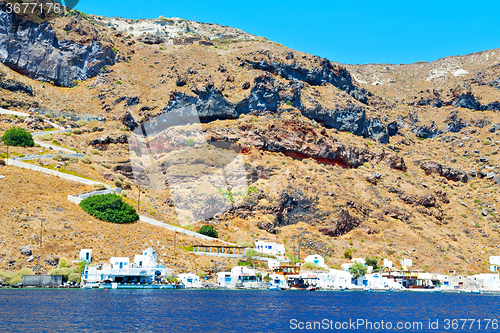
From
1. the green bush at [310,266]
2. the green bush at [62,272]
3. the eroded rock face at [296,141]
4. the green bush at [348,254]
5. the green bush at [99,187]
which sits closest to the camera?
the green bush at [62,272]

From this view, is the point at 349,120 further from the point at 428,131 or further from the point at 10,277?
the point at 10,277

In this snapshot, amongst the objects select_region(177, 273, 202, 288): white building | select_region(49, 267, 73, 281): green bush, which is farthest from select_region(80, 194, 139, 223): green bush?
select_region(177, 273, 202, 288): white building

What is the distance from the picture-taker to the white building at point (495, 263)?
97125mm

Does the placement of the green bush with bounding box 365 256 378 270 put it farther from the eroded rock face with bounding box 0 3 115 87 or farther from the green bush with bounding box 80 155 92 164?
the eroded rock face with bounding box 0 3 115 87

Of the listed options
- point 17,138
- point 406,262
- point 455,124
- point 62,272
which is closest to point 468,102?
point 455,124

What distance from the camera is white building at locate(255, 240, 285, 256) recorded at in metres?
90.5

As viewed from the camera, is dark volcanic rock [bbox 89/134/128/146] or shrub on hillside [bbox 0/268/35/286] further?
dark volcanic rock [bbox 89/134/128/146]

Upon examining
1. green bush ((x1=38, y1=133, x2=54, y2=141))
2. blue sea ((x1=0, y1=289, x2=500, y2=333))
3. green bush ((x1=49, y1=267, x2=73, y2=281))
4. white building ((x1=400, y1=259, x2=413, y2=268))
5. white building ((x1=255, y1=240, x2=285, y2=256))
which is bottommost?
blue sea ((x1=0, y1=289, x2=500, y2=333))

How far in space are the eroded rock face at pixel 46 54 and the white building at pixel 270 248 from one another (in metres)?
84.0

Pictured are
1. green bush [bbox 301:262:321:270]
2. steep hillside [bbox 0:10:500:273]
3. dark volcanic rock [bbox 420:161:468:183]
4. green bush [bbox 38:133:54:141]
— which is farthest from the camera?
dark volcanic rock [bbox 420:161:468:183]

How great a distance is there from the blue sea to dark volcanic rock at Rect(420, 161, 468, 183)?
60.7 metres

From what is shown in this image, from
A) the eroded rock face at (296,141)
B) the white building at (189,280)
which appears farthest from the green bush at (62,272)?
the eroded rock face at (296,141)

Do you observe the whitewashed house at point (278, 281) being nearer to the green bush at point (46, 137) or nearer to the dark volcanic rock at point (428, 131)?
the green bush at point (46, 137)

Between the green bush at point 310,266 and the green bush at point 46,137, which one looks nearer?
the green bush at point 310,266
